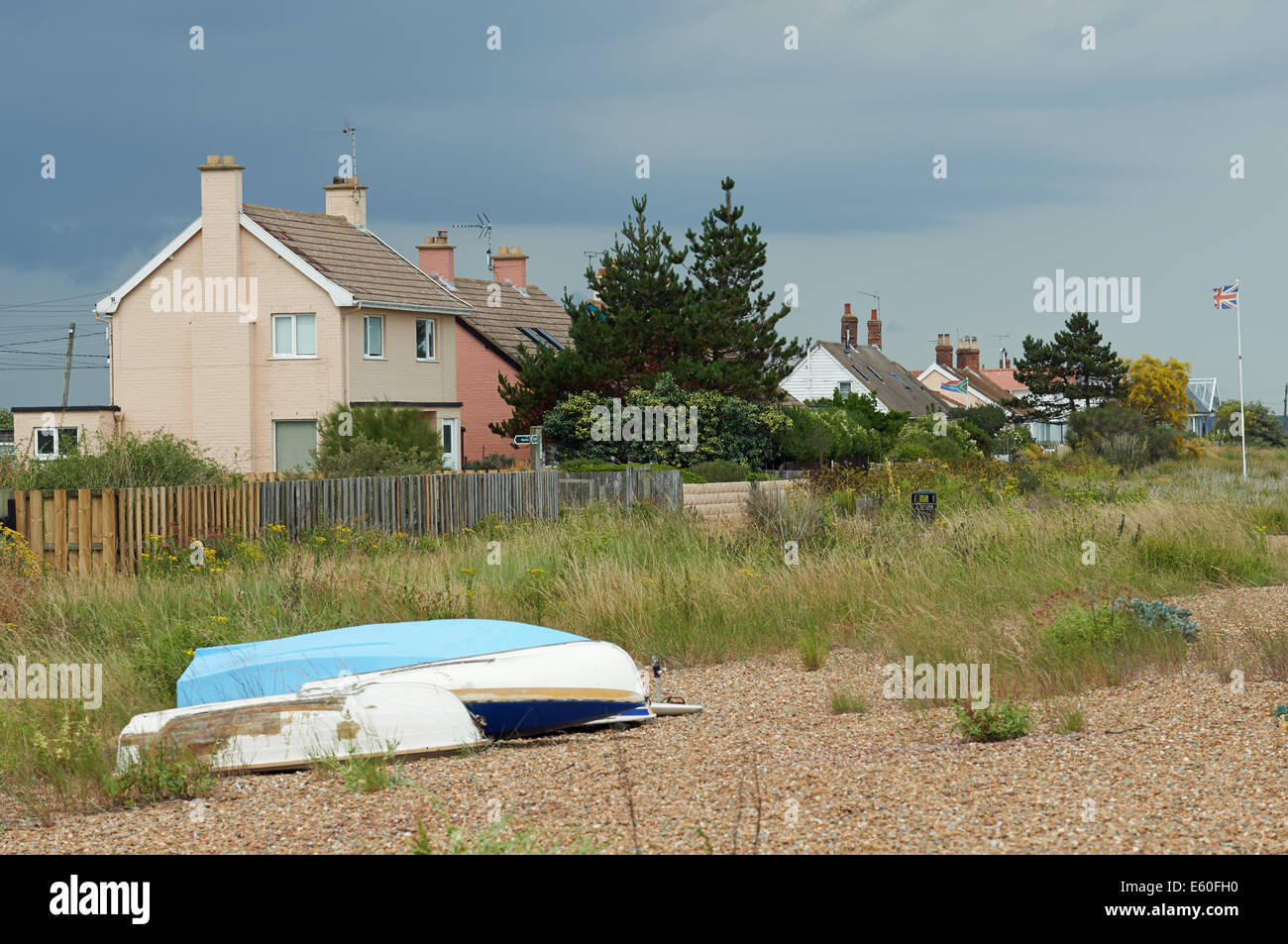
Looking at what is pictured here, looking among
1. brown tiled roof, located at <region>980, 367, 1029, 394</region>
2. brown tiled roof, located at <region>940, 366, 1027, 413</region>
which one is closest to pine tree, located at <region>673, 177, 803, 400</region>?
brown tiled roof, located at <region>940, 366, 1027, 413</region>

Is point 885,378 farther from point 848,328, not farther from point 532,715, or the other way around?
point 532,715

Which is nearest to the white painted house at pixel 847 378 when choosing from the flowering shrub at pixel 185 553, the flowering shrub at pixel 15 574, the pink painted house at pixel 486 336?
the pink painted house at pixel 486 336

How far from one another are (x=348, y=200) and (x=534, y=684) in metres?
34.7

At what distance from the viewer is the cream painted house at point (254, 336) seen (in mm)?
34188

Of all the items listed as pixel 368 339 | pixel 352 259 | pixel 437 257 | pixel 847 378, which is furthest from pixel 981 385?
pixel 368 339

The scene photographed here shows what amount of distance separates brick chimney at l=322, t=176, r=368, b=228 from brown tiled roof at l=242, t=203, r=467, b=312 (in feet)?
1.81

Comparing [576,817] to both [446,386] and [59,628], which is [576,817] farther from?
[446,386]

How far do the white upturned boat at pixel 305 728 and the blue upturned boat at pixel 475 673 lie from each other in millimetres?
324

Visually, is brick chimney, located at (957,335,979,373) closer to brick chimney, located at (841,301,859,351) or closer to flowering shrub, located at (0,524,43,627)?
brick chimney, located at (841,301,859,351)

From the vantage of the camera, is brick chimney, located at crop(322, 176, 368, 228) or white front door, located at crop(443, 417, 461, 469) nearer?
white front door, located at crop(443, 417, 461, 469)

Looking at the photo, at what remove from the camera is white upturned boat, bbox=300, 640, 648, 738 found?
7.51 m

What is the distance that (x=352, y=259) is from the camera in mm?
36562

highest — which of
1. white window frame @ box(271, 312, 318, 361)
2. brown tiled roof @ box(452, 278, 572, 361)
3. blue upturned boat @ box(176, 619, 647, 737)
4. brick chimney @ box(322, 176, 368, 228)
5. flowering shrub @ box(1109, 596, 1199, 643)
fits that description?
brick chimney @ box(322, 176, 368, 228)

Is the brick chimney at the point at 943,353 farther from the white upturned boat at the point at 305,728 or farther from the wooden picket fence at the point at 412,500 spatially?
the white upturned boat at the point at 305,728
